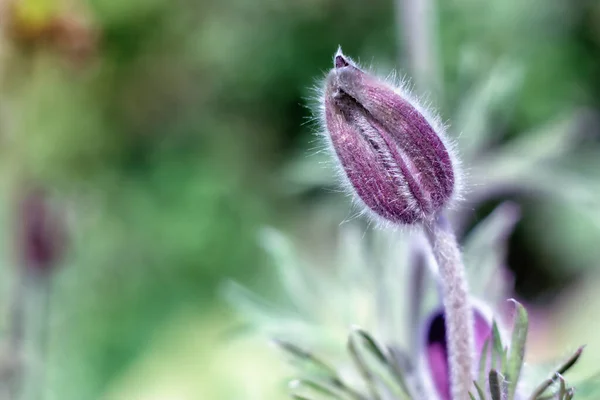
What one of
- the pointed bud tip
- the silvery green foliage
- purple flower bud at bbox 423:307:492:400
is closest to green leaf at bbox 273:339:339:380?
the silvery green foliage

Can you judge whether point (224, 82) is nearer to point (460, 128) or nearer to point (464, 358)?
point (460, 128)

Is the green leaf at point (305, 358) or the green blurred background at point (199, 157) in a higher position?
the green blurred background at point (199, 157)

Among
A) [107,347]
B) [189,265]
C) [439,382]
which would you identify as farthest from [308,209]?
[439,382]

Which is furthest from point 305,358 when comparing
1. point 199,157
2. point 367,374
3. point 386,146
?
point 199,157

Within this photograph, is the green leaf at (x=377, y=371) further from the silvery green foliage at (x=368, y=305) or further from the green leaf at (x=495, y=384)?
the green leaf at (x=495, y=384)

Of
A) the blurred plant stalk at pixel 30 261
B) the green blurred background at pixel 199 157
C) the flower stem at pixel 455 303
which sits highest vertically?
the green blurred background at pixel 199 157

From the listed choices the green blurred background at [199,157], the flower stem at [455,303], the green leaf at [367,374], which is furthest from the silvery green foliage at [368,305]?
the green blurred background at [199,157]

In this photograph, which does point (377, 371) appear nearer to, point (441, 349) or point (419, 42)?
point (441, 349)
